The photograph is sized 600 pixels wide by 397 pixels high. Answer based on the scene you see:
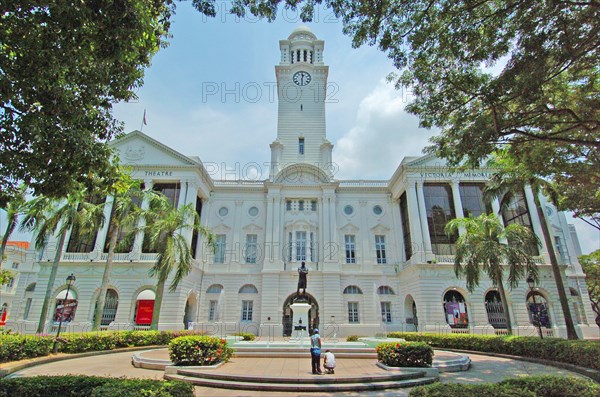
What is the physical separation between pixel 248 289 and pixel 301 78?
23531 millimetres

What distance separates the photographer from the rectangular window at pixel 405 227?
30.5 meters

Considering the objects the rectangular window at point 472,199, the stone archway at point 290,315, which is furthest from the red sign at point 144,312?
the rectangular window at point 472,199

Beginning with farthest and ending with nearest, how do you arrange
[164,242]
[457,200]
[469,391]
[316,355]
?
[457,200] < [164,242] < [316,355] < [469,391]

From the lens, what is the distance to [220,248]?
32125 mm

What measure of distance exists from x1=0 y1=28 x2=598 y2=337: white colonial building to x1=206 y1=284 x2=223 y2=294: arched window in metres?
0.12

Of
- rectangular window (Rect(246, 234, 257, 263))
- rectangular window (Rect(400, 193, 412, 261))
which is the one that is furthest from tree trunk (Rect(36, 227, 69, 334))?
rectangular window (Rect(400, 193, 412, 261))

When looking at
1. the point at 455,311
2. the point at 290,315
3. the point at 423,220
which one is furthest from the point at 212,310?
the point at 455,311

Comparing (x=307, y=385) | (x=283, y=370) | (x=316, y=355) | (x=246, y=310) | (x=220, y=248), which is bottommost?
(x=307, y=385)

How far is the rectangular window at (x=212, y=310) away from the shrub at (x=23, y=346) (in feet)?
50.4

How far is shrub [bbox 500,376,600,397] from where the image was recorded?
621 centimetres

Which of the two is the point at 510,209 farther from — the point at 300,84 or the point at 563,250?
the point at 300,84

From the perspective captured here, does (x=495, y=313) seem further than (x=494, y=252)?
Yes

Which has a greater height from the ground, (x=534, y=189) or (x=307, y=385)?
(x=534, y=189)

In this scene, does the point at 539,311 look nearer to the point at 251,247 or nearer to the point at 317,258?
the point at 317,258
